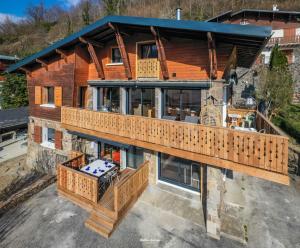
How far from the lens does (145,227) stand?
10.4m

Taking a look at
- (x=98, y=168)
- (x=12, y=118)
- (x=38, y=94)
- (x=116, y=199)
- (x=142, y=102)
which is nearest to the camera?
(x=116, y=199)

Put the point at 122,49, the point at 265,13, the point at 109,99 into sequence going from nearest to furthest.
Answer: the point at 122,49 → the point at 109,99 → the point at 265,13

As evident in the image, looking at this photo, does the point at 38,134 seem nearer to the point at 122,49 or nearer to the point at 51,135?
the point at 51,135

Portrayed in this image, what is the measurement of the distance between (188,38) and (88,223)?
1132 centimetres

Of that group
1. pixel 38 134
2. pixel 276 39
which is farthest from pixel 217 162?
pixel 276 39

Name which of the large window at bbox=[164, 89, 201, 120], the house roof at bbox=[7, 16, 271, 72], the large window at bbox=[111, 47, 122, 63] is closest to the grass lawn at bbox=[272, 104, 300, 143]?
the house roof at bbox=[7, 16, 271, 72]

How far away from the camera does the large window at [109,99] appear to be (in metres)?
15.3

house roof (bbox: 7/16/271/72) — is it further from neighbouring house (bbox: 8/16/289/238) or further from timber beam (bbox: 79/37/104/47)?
timber beam (bbox: 79/37/104/47)

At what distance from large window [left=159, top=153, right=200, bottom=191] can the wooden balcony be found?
2.74 metres

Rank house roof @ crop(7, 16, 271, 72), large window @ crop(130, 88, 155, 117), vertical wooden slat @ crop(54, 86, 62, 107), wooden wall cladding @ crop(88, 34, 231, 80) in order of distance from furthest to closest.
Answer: vertical wooden slat @ crop(54, 86, 62, 107), large window @ crop(130, 88, 155, 117), wooden wall cladding @ crop(88, 34, 231, 80), house roof @ crop(7, 16, 271, 72)

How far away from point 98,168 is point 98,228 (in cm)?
407

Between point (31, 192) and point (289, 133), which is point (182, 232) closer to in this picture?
point (31, 192)

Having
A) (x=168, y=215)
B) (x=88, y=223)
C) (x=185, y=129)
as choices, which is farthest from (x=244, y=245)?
(x=88, y=223)

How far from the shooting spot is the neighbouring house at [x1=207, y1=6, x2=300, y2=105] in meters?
31.8
